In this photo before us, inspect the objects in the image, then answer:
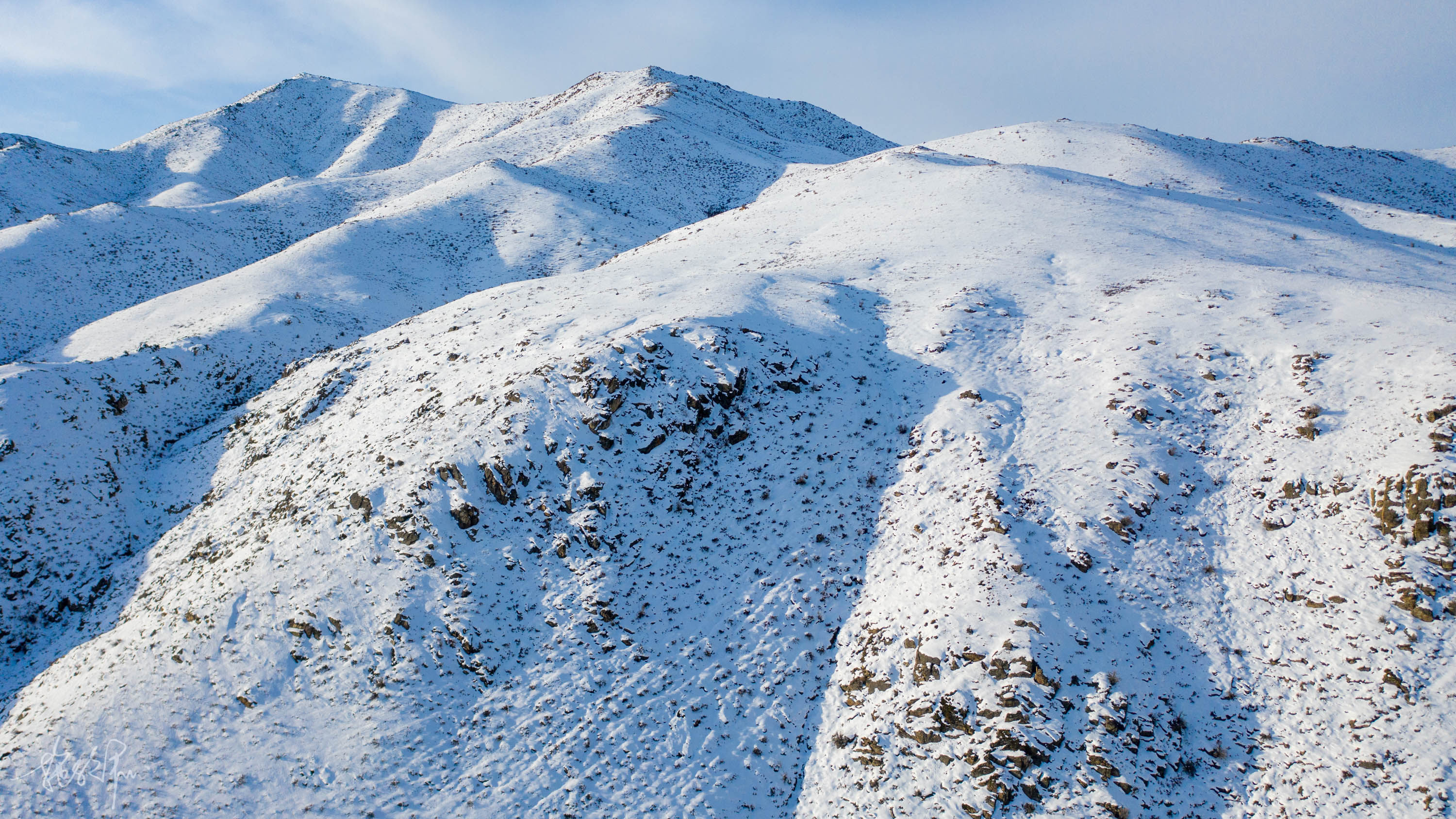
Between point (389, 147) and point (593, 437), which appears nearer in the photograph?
point (593, 437)

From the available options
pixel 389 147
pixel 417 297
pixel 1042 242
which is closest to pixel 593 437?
pixel 1042 242

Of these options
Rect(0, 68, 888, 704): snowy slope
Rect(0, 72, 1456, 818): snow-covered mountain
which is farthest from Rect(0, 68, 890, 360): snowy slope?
Rect(0, 72, 1456, 818): snow-covered mountain

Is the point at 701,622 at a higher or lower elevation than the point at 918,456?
lower

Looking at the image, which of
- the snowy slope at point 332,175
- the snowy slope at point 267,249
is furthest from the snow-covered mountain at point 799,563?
the snowy slope at point 332,175

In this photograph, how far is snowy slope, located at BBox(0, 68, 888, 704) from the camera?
58.2 ft

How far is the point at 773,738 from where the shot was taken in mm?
10938

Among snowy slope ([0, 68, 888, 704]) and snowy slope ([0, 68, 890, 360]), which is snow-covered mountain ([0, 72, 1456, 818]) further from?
snowy slope ([0, 68, 890, 360])

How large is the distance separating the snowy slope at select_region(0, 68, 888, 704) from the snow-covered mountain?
21.0 inches

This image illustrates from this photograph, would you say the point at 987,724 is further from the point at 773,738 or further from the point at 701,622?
the point at 701,622

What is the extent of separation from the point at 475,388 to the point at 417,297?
70.6 feet

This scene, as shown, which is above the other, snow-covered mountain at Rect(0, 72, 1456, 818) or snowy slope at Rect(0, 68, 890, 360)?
snowy slope at Rect(0, 68, 890, 360)

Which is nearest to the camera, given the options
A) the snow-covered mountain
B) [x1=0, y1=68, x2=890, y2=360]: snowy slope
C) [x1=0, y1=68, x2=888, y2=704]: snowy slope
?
the snow-covered mountain

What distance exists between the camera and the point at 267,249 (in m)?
42.2

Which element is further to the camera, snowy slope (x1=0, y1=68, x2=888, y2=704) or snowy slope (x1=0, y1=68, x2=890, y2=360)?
snowy slope (x1=0, y1=68, x2=890, y2=360)
